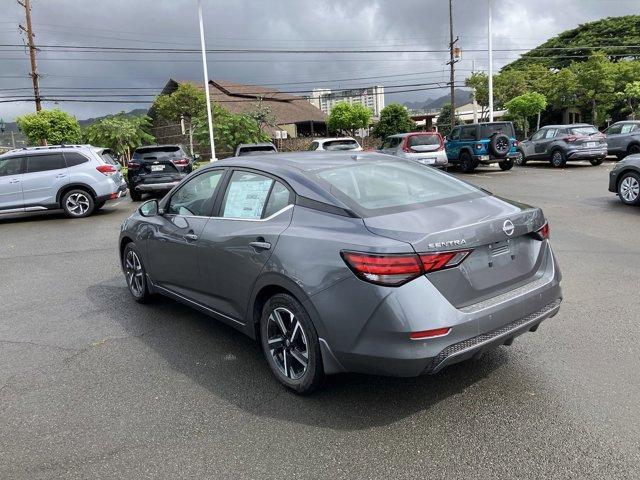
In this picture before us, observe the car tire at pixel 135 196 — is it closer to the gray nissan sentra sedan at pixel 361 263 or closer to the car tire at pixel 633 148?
the gray nissan sentra sedan at pixel 361 263

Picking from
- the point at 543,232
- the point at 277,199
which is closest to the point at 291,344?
the point at 277,199

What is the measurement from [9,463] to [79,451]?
0.36 metres

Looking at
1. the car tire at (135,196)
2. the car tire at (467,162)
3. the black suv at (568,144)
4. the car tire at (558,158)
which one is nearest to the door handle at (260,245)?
the car tire at (135,196)

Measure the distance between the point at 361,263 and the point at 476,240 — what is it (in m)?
0.70

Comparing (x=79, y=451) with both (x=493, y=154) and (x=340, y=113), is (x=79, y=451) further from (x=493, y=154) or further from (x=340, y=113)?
(x=340, y=113)

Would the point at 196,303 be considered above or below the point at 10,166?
below

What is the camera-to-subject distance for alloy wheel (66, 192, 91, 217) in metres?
12.9

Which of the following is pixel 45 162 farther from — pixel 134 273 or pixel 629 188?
pixel 629 188

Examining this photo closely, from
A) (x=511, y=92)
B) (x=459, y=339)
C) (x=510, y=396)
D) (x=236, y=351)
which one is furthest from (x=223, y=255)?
(x=511, y=92)

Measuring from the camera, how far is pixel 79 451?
3045 mm

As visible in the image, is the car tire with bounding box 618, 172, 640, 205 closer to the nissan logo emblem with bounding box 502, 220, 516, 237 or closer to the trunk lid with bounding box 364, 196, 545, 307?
the trunk lid with bounding box 364, 196, 545, 307

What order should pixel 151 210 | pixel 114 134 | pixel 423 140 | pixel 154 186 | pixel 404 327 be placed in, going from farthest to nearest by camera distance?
pixel 114 134, pixel 423 140, pixel 154 186, pixel 151 210, pixel 404 327

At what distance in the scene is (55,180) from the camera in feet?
41.8

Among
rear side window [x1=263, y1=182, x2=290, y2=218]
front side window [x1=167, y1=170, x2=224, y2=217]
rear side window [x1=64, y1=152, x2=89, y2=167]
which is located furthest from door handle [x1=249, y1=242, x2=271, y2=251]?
rear side window [x1=64, y1=152, x2=89, y2=167]
